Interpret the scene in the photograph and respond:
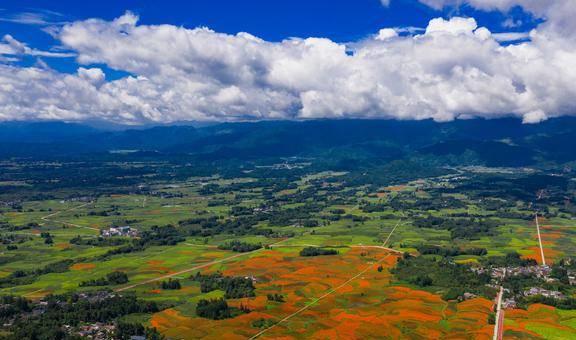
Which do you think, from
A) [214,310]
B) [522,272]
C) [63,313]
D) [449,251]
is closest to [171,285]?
[214,310]

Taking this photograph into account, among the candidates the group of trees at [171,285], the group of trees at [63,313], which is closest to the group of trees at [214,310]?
the group of trees at [63,313]

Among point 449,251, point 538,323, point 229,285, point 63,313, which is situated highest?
point 63,313

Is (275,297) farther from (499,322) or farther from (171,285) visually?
(499,322)

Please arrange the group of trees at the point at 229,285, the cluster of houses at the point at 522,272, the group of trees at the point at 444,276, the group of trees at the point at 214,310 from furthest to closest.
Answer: the cluster of houses at the point at 522,272 < the group of trees at the point at 444,276 < the group of trees at the point at 229,285 < the group of trees at the point at 214,310

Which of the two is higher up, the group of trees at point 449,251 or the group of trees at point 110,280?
the group of trees at point 110,280

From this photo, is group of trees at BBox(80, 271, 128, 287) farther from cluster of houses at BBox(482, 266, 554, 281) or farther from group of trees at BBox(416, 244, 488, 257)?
cluster of houses at BBox(482, 266, 554, 281)

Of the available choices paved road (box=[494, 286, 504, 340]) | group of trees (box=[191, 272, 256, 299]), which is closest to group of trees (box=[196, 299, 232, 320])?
group of trees (box=[191, 272, 256, 299])

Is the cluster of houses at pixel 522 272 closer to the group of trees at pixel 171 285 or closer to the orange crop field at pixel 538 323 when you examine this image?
the orange crop field at pixel 538 323

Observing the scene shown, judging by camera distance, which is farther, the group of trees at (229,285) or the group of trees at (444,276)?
the group of trees at (444,276)
